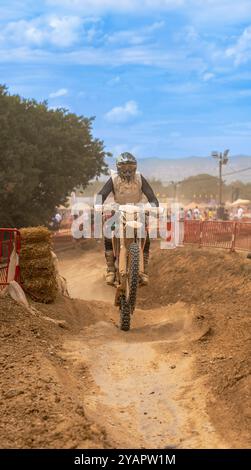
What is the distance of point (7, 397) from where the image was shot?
5312 millimetres

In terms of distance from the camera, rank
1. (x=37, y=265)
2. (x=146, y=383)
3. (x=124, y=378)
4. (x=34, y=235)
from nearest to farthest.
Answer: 1. (x=146, y=383)
2. (x=124, y=378)
3. (x=37, y=265)
4. (x=34, y=235)

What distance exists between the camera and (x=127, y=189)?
9.91 metres

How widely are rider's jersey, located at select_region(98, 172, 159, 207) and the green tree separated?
55.3ft

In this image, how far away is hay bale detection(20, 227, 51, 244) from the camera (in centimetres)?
1105

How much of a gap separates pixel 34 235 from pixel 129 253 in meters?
2.62

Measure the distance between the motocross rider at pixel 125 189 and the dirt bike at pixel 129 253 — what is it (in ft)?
0.83

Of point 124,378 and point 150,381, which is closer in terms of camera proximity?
point 150,381

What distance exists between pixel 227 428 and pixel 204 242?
17.5 metres

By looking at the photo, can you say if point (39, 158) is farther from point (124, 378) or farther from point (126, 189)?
point (124, 378)

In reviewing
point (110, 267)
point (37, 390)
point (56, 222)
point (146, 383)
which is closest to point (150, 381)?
point (146, 383)

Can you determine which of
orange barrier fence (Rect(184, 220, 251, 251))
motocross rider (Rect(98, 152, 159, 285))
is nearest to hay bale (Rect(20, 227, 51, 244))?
motocross rider (Rect(98, 152, 159, 285))

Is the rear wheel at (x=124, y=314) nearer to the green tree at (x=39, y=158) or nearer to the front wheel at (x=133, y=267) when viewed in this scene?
the front wheel at (x=133, y=267)

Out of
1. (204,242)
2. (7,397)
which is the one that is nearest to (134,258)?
(7,397)
